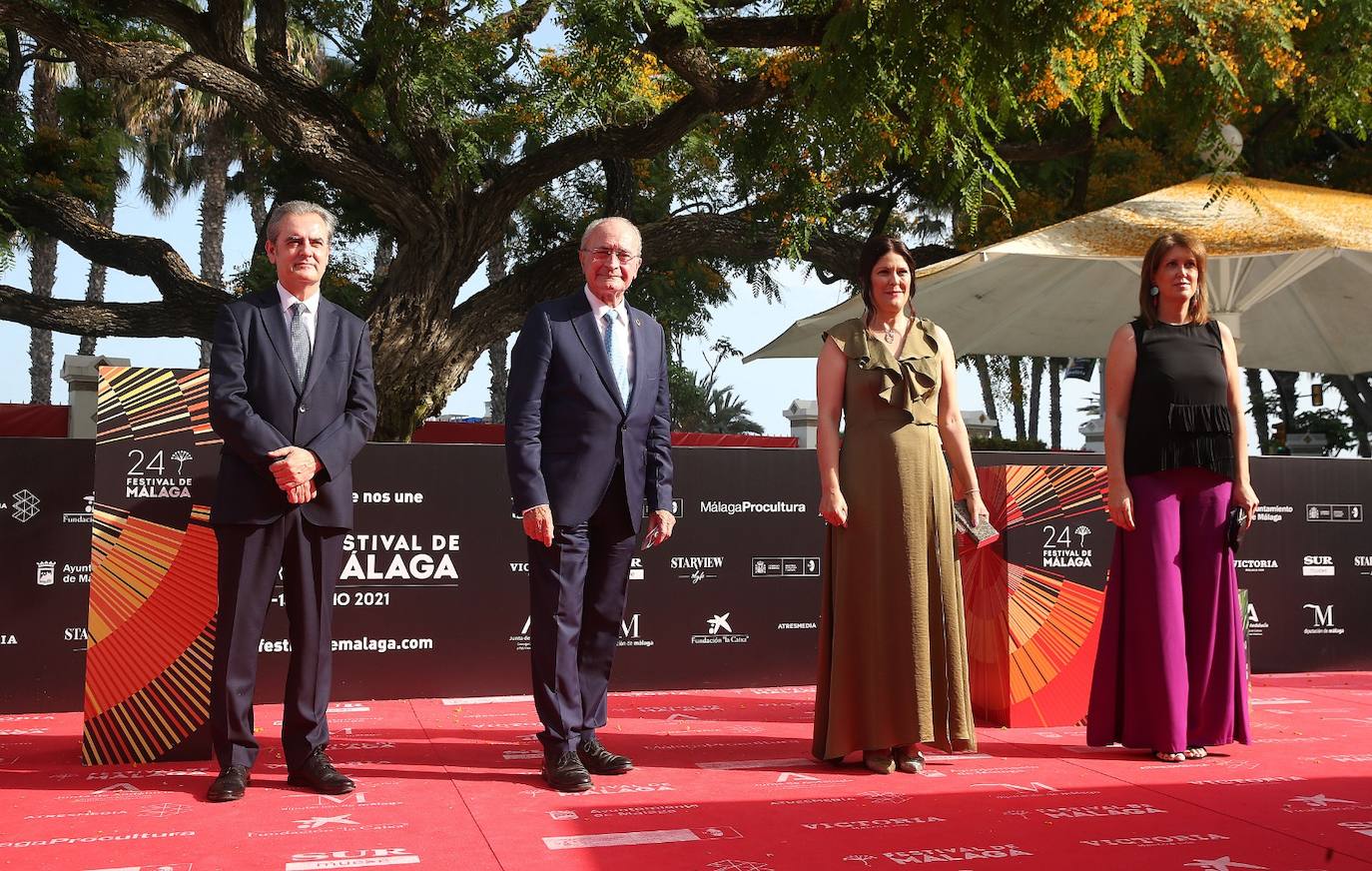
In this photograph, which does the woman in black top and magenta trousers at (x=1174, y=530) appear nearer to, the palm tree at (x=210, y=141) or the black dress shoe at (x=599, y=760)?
the black dress shoe at (x=599, y=760)

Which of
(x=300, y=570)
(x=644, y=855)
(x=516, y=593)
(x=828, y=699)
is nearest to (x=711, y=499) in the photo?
(x=516, y=593)

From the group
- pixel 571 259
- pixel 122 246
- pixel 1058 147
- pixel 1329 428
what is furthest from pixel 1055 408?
pixel 122 246

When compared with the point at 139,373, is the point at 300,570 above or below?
below

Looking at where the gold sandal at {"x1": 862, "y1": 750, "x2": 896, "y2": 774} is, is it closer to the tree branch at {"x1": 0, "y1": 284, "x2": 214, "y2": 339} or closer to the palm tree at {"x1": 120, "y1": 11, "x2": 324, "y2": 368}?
the tree branch at {"x1": 0, "y1": 284, "x2": 214, "y2": 339}

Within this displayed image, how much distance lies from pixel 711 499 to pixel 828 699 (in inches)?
95.0

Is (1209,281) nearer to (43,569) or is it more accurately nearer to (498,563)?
(498,563)

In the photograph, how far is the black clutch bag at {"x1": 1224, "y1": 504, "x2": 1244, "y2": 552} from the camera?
4766mm

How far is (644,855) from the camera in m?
3.19

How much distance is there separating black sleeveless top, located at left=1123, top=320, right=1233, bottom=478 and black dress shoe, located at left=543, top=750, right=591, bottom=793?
2.46 meters

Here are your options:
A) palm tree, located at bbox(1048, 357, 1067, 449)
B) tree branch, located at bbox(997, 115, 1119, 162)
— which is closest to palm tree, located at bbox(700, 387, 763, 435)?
palm tree, located at bbox(1048, 357, 1067, 449)

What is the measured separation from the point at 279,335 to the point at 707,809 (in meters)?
2.12

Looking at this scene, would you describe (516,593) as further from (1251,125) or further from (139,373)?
(1251,125)

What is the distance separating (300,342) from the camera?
4.18 meters

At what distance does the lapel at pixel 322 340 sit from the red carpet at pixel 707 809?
1.38 m
